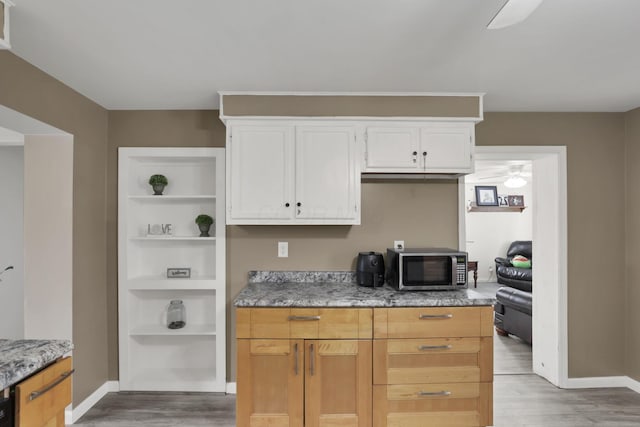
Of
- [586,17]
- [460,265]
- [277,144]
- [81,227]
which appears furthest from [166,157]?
[586,17]

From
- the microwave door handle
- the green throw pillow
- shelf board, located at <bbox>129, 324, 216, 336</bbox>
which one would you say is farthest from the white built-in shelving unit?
the green throw pillow

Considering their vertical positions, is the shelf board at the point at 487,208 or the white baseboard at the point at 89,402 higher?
the shelf board at the point at 487,208

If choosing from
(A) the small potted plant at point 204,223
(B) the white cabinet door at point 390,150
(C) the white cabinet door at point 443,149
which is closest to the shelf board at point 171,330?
(A) the small potted plant at point 204,223

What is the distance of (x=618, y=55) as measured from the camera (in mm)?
2074

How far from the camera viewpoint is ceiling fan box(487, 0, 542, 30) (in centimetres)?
122

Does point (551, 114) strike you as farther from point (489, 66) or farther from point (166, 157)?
point (166, 157)

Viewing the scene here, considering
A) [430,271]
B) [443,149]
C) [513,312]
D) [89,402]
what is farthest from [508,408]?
[89,402]

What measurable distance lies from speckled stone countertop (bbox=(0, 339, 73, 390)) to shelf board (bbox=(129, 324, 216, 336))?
1.57 meters

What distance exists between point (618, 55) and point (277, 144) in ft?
7.09

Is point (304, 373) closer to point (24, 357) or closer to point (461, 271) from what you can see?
point (461, 271)

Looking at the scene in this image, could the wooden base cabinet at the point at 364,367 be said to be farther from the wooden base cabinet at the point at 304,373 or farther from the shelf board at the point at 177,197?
the shelf board at the point at 177,197

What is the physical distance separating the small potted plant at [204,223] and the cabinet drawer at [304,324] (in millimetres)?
993

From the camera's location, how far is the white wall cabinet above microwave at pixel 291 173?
2.66 meters

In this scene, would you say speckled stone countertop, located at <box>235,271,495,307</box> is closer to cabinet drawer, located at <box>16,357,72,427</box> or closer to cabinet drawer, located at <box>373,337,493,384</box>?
cabinet drawer, located at <box>373,337,493,384</box>
